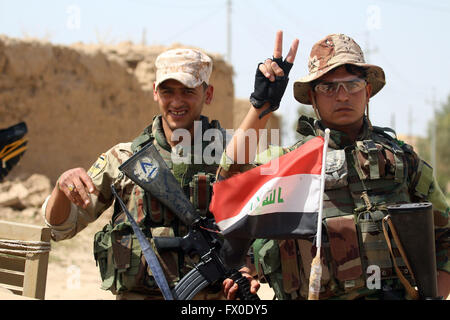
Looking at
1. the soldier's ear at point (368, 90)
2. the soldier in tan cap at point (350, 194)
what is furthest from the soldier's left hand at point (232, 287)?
the soldier's ear at point (368, 90)

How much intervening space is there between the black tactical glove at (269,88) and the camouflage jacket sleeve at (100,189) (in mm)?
835

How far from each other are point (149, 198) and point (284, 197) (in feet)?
2.18

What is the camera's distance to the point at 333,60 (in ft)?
9.37

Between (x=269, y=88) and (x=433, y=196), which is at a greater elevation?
(x=269, y=88)

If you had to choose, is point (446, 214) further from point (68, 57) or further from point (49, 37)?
point (49, 37)

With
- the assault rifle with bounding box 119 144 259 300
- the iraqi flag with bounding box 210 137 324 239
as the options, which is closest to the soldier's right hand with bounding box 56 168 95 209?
the assault rifle with bounding box 119 144 259 300

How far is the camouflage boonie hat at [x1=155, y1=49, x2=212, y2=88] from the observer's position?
2.99 metres

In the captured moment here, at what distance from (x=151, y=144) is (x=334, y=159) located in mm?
866

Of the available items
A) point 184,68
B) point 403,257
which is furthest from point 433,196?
point 184,68

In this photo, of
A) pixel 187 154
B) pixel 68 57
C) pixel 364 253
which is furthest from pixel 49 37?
pixel 364 253

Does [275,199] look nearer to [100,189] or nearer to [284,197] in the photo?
[284,197]

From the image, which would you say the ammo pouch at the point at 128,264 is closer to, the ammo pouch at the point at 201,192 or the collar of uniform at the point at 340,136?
the ammo pouch at the point at 201,192

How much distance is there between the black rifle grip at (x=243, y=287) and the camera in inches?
108

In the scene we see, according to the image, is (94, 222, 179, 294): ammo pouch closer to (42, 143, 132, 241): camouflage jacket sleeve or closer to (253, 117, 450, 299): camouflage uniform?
(42, 143, 132, 241): camouflage jacket sleeve
